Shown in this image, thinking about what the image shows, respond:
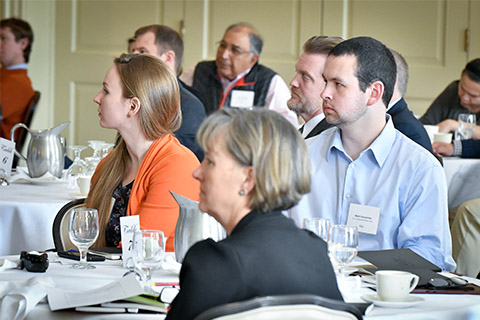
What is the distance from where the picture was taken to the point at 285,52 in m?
7.25

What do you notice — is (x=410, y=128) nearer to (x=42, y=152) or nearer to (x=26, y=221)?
(x=26, y=221)

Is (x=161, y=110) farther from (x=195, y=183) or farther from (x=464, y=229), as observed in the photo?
(x=464, y=229)

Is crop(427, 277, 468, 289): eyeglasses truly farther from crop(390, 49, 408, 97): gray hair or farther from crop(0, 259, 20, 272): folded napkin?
crop(390, 49, 408, 97): gray hair

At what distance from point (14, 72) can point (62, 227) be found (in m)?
4.16

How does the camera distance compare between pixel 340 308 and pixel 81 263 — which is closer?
pixel 340 308

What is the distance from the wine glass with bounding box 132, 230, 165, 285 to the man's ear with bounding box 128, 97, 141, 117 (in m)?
1.09

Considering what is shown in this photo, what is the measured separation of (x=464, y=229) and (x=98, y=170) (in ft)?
7.74

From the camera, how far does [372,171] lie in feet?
8.96

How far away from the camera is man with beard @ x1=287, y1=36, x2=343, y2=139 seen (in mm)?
3734

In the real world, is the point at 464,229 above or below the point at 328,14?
below

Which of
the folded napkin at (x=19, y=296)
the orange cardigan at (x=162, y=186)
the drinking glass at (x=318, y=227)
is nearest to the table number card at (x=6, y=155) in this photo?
the orange cardigan at (x=162, y=186)

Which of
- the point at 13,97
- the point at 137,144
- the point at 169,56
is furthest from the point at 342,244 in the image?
the point at 13,97

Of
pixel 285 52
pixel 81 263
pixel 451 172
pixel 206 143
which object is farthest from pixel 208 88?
pixel 206 143

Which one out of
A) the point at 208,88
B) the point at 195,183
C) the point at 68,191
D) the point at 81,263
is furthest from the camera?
the point at 208,88
